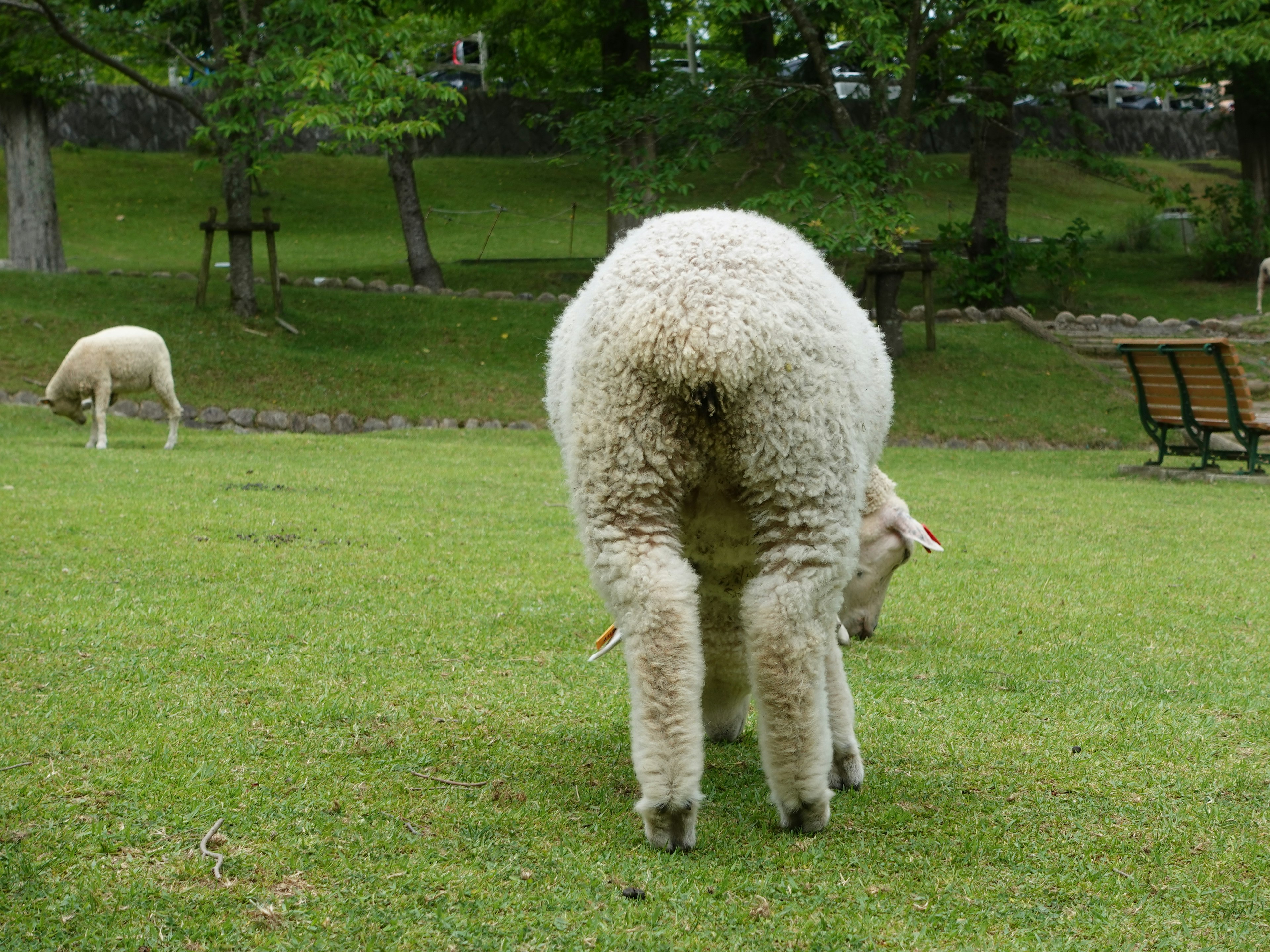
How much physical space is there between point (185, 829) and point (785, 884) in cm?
162

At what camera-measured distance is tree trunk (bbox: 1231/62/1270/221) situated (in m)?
25.8

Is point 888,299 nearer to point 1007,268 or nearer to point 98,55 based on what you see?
point 1007,268

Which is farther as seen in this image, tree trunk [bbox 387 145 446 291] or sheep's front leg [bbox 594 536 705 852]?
tree trunk [bbox 387 145 446 291]

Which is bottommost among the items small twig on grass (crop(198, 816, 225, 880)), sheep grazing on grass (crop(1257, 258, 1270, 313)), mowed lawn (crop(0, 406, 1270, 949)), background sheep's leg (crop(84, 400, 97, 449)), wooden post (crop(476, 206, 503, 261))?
background sheep's leg (crop(84, 400, 97, 449))

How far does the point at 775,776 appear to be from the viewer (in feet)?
11.0

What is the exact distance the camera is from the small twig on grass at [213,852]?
304cm

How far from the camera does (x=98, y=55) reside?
18.3 m

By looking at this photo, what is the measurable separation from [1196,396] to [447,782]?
11048 millimetres

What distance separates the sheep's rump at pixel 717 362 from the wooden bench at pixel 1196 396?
934 cm

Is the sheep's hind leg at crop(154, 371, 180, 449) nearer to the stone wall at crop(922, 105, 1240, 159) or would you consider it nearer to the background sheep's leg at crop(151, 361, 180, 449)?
the background sheep's leg at crop(151, 361, 180, 449)

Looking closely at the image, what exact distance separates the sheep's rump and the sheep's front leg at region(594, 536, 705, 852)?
0.28 metres

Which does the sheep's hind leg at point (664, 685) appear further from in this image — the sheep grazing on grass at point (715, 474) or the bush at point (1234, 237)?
the bush at point (1234, 237)

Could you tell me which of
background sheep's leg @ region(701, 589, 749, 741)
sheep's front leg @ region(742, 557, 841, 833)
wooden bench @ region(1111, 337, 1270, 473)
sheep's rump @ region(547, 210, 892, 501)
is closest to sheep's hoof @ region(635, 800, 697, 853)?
sheep's front leg @ region(742, 557, 841, 833)

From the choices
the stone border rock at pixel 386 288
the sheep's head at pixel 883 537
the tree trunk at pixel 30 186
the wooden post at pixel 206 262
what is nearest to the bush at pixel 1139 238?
the stone border rock at pixel 386 288
